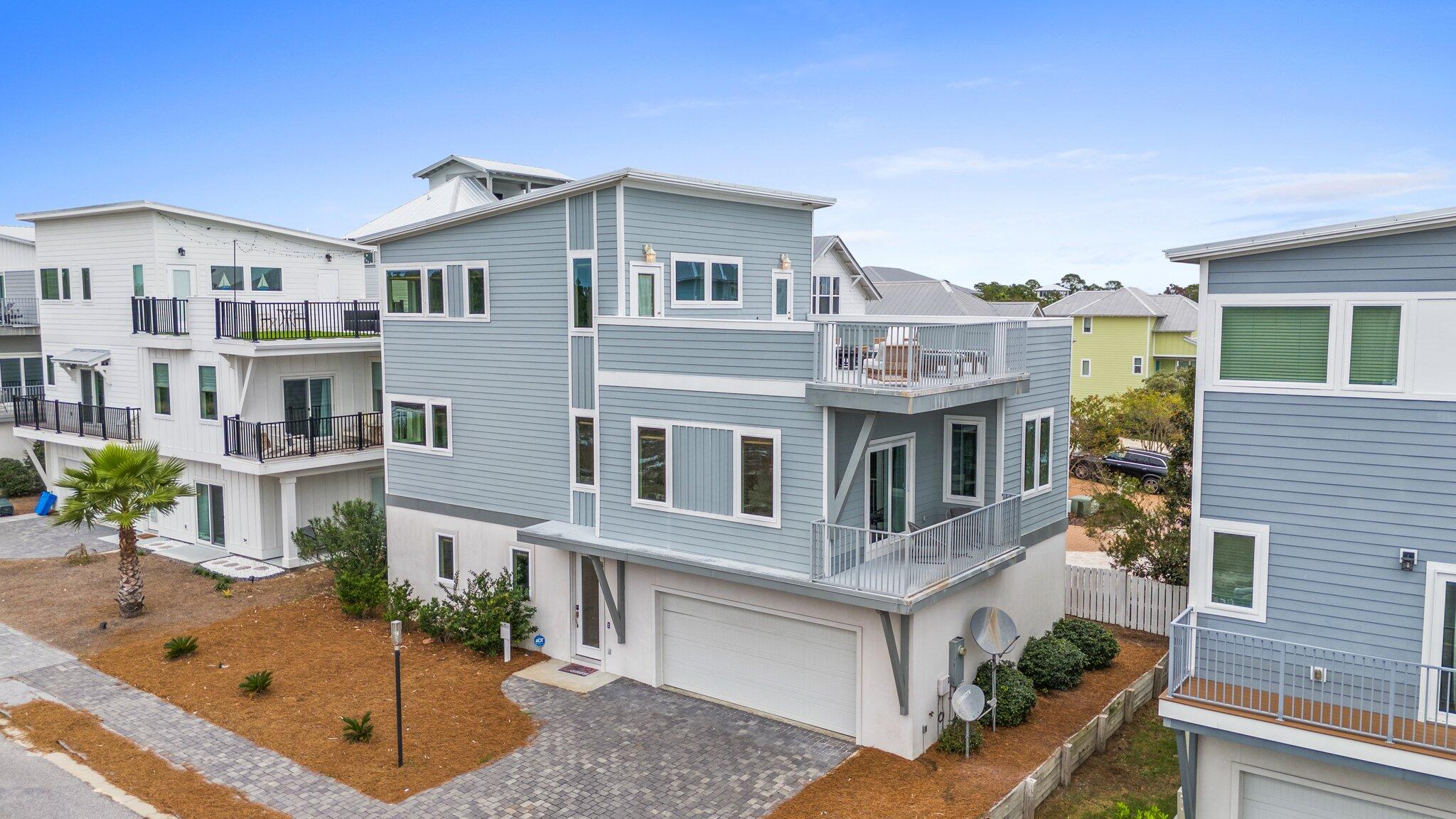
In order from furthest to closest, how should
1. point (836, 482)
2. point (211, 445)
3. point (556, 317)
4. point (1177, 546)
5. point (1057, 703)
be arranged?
point (211, 445) → point (1177, 546) → point (556, 317) → point (1057, 703) → point (836, 482)

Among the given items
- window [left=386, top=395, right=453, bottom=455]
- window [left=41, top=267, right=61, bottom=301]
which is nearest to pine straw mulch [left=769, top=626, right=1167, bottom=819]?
window [left=386, top=395, right=453, bottom=455]

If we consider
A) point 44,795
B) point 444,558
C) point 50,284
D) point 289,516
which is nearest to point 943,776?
point 444,558

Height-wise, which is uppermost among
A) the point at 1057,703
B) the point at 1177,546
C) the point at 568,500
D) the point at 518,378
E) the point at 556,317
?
the point at 556,317

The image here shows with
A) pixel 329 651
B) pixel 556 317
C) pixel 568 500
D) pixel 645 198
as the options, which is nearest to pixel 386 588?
pixel 329 651

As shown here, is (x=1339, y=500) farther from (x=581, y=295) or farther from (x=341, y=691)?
(x=341, y=691)

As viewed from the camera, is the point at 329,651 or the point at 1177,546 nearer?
the point at 329,651

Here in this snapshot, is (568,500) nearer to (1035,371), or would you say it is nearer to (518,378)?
(518,378)

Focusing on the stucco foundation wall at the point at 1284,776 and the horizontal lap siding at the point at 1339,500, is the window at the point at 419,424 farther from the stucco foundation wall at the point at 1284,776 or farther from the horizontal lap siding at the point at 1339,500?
the stucco foundation wall at the point at 1284,776
